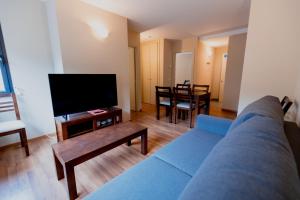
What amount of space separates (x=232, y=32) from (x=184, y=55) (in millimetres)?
1536

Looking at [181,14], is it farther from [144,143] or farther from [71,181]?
[71,181]

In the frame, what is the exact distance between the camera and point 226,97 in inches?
171

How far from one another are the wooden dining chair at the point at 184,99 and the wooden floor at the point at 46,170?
904mm

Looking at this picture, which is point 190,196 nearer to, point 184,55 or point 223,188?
point 223,188

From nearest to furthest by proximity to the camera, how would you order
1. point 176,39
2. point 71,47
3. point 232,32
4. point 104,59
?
1. point 71,47
2. point 104,59
3. point 232,32
4. point 176,39

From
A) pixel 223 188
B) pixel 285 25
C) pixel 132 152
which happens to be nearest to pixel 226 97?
pixel 285 25

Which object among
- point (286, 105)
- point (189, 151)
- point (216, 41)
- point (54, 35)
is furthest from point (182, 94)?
point (216, 41)

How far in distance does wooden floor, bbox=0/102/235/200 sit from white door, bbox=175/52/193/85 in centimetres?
301

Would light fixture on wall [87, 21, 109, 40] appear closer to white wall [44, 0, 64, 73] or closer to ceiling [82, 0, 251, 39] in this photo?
ceiling [82, 0, 251, 39]

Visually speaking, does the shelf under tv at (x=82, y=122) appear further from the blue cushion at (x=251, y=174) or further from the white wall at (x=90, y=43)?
the blue cushion at (x=251, y=174)

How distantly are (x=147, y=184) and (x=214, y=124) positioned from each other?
1167 millimetres

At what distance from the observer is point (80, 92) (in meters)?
2.25

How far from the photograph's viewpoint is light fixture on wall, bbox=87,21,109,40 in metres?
2.52

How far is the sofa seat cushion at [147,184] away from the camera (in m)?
0.88
